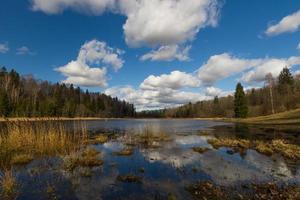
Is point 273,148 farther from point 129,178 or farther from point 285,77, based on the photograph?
point 285,77

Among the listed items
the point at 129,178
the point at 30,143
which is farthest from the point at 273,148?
the point at 30,143

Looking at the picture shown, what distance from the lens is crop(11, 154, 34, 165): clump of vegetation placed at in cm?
1339

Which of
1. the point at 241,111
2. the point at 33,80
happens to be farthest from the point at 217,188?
the point at 33,80

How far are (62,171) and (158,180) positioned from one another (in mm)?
5163

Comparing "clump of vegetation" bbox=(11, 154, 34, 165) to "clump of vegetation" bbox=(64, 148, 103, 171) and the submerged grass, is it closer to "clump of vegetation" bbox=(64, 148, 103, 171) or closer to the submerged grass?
"clump of vegetation" bbox=(64, 148, 103, 171)

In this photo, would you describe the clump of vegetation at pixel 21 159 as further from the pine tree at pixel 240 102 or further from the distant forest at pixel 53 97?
the pine tree at pixel 240 102

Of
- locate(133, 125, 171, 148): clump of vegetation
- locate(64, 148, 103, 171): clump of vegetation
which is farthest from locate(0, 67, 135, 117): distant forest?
locate(64, 148, 103, 171): clump of vegetation

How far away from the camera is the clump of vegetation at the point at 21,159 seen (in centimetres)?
1339

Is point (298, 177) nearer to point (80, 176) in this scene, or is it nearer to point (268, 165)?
point (268, 165)

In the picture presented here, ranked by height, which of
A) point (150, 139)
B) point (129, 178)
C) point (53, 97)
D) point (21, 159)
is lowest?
point (129, 178)

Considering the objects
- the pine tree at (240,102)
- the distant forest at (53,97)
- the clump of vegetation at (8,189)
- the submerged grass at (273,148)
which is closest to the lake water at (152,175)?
the clump of vegetation at (8,189)

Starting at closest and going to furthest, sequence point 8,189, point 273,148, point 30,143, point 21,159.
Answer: point 8,189
point 21,159
point 30,143
point 273,148

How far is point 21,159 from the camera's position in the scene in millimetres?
13711

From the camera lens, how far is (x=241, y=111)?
75188 mm
